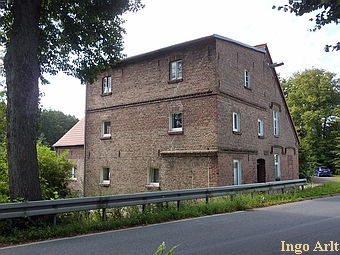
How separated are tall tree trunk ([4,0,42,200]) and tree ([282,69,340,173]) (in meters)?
46.5

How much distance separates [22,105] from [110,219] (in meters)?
3.77

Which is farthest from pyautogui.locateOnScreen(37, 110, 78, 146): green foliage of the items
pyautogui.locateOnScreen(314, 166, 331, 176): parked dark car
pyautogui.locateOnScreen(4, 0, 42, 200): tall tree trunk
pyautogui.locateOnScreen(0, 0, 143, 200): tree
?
pyautogui.locateOnScreen(4, 0, 42, 200): tall tree trunk

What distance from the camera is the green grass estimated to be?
24.6 ft

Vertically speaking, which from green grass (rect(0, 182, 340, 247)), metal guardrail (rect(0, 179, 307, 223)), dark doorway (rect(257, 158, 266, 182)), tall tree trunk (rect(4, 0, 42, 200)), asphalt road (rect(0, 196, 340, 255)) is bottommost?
asphalt road (rect(0, 196, 340, 255))

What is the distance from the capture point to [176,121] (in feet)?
63.0

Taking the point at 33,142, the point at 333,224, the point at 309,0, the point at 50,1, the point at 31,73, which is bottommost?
the point at 333,224

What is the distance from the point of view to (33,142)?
862 cm

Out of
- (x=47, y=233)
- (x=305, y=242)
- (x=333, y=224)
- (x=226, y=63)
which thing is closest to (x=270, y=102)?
(x=226, y=63)

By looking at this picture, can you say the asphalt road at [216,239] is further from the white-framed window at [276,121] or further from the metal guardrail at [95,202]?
the white-framed window at [276,121]

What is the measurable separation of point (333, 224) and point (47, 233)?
7.19 m

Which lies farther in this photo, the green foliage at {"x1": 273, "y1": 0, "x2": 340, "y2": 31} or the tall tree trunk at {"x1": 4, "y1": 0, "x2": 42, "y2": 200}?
the tall tree trunk at {"x1": 4, "y1": 0, "x2": 42, "y2": 200}

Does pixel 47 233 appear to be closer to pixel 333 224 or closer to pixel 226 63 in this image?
pixel 333 224

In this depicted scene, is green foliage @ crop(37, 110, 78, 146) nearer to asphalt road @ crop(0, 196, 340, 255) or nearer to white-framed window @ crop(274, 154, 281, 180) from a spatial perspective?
white-framed window @ crop(274, 154, 281, 180)

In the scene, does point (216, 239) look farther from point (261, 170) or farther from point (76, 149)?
point (76, 149)
